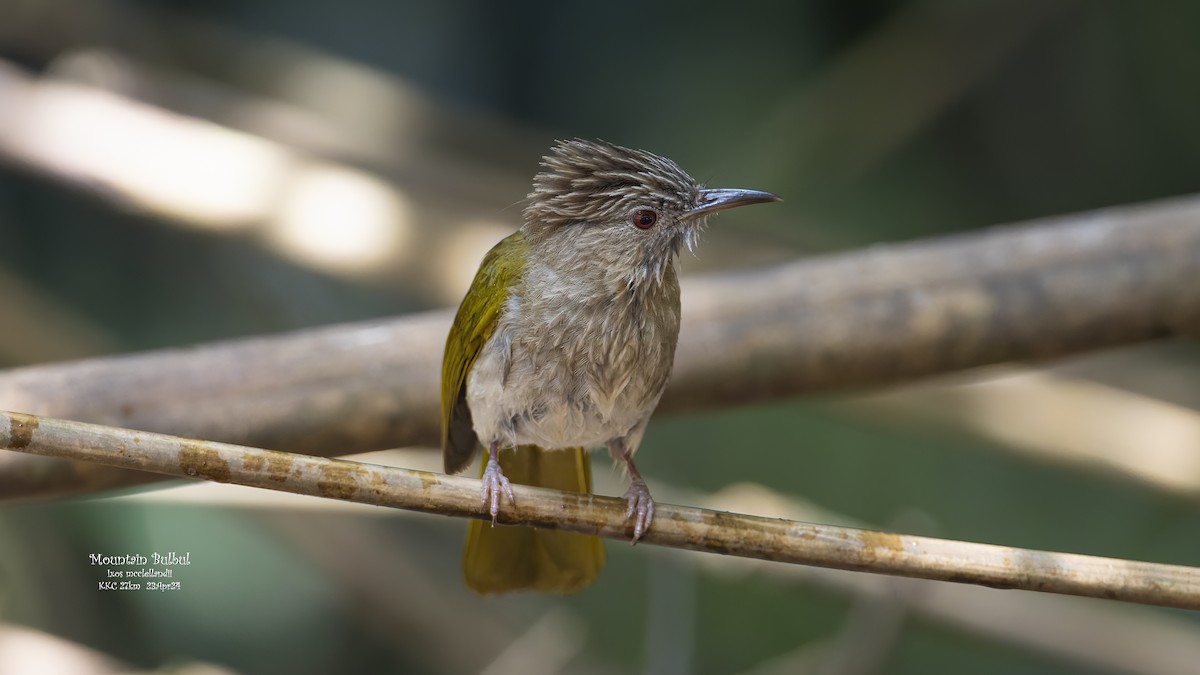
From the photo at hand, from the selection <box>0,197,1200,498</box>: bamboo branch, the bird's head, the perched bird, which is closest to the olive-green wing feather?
the perched bird

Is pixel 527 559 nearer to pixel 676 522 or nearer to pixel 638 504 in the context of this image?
pixel 638 504

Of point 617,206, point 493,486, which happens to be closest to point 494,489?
point 493,486

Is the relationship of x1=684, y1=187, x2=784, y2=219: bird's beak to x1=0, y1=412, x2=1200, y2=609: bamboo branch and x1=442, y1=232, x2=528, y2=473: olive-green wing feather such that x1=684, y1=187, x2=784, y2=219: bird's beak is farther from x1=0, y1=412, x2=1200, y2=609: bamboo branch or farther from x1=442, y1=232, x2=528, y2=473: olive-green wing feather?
x1=0, y1=412, x2=1200, y2=609: bamboo branch

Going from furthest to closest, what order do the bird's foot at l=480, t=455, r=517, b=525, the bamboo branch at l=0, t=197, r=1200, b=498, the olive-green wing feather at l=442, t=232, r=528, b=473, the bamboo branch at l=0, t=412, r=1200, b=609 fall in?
the bamboo branch at l=0, t=197, r=1200, b=498 < the olive-green wing feather at l=442, t=232, r=528, b=473 < the bird's foot at l=480, t=455, r=517, b=525 < the bamboo branch at l=0, t=412, r=1200, b=609

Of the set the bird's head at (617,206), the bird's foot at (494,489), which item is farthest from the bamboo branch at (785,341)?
the bird's head at (617,206)

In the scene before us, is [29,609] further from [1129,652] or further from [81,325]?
[1129,652]

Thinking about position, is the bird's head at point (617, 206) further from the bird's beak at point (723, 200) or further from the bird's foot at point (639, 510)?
the bird's foot at point (639, 510)
